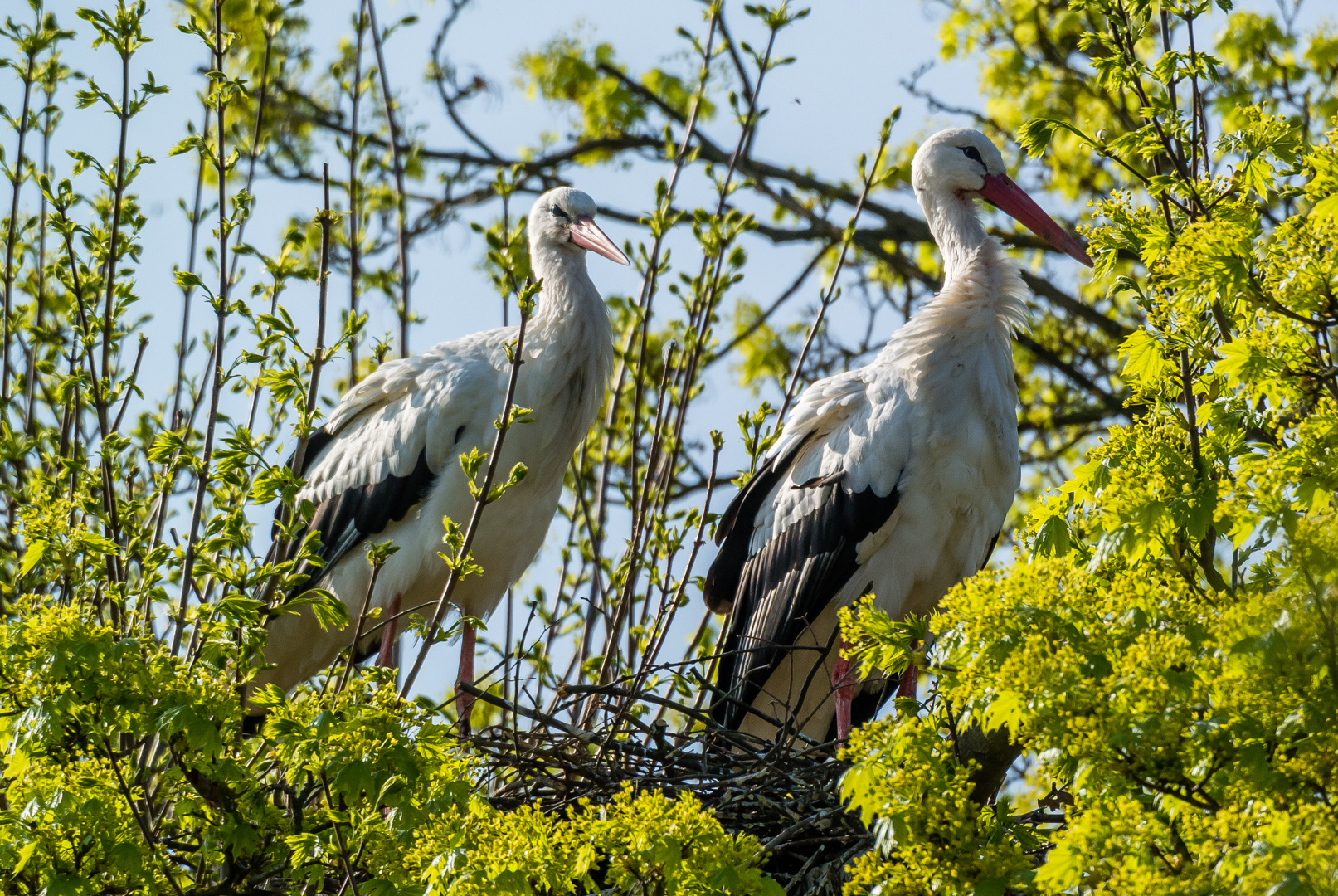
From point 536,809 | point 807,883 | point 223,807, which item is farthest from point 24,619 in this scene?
point 807,883

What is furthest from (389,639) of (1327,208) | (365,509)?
(1327,208)

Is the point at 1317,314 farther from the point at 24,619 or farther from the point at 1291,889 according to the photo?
the point at 24,619

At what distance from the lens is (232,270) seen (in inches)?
167

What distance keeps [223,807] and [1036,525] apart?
5.92 feet

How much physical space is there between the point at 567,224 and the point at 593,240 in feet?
0.63

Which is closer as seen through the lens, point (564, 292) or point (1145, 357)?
point (1145, 357)

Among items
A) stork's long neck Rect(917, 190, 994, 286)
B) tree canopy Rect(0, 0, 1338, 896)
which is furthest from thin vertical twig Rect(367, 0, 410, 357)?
stork's long neck Rect(917, 190, 994, 286)

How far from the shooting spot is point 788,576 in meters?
5.14

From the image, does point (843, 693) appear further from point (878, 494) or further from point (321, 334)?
point (321, 334)

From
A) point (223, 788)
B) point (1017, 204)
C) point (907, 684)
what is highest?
point (1017, 204)

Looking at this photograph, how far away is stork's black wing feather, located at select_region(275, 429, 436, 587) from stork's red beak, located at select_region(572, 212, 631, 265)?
1.08m

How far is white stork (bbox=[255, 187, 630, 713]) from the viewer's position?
550 cm

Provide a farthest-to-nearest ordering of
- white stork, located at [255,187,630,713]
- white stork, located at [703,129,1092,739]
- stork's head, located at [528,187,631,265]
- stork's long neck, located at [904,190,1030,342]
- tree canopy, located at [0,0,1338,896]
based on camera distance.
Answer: stork's head, located at [528,187,631,265] < white stork, located at [255,187,630,713] < stork's long neck, located at [904,190,1030,342] < white stork, located at [703,129,1092,739] < tree canopy, located at [0,0,1338,896]

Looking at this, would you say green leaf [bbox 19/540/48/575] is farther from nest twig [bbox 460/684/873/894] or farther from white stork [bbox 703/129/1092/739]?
white stork [bbox 703/129/1092/739]
